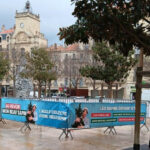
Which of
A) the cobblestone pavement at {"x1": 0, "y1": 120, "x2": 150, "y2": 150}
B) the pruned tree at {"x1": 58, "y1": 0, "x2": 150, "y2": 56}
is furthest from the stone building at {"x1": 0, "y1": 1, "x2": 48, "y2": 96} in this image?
the pruned tree at {"x1": 58, "y1": 0, "x2": 150, "y2": 56}

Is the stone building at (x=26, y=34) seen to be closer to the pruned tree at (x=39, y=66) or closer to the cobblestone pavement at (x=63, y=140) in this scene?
the pruned tree at (x=39, y=66)

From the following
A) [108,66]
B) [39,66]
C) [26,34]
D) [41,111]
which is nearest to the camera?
[41,111]

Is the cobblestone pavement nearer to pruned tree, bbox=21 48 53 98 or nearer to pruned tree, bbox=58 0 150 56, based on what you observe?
pruned tree, bbox=58 0 150 56

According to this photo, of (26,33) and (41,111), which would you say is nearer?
(41,111)

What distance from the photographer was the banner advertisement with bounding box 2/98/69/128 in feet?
35.4

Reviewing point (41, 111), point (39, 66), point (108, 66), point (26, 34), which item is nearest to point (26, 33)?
point (26, 34)

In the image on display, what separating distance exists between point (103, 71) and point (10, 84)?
156ft

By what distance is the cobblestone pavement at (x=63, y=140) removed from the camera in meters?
9.41

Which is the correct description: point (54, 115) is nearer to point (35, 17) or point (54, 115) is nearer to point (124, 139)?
point (124, 139)

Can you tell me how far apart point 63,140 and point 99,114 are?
6.45 ft

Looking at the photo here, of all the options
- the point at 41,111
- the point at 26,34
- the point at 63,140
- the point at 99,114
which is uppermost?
the point at 26,34

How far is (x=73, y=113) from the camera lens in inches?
425

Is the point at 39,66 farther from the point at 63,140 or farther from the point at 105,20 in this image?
the point at 105,20

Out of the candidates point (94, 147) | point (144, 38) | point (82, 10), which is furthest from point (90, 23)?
point (94, 147)
